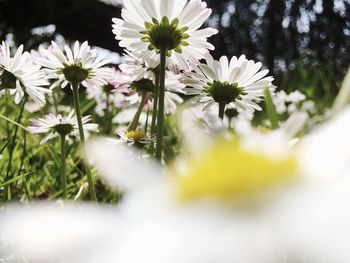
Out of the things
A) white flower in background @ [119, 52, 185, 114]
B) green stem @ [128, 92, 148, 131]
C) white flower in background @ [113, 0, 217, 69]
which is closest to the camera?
white flower in background @ [113, 0, 217, 69]

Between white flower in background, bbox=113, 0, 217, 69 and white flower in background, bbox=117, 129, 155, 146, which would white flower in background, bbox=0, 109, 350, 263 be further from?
white flower in background, bbox=117, 129, 155, 146

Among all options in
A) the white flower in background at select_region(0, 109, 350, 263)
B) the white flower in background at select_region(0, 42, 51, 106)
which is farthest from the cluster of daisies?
the white flower in background at select_region(0, 109, 350, 263)

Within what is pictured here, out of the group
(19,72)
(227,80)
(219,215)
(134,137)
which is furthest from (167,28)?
(219,215)

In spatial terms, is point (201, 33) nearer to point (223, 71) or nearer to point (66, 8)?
point (223, 71)

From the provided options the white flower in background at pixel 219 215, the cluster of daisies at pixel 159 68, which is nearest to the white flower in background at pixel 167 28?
→ the cluster of daisies at pixel 159 68

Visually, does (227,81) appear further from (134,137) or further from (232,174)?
(232,174)

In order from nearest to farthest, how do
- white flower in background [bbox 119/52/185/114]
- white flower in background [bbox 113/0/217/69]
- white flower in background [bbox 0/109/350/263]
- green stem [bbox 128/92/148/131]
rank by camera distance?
white flower in background [bbox 0/109/350/263] < white flower in background [bbox 113/0/217/69] < white flower in background [bbox 119/52/185/114] < green stem [bbox 128/92/148/131]

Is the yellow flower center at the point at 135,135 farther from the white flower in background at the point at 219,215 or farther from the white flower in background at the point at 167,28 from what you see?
the white flower in background at the point at 219,215
